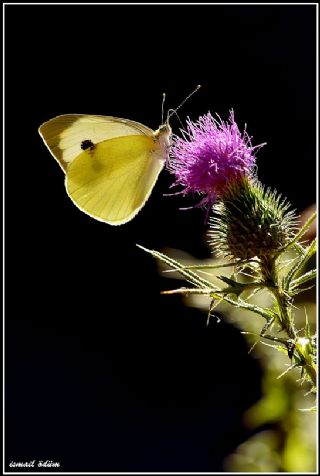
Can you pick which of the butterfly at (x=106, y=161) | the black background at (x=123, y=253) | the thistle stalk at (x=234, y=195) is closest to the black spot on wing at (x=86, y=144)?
the butterfly at (x=106, y=161)

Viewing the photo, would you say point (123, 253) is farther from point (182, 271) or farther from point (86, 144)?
point (182, 271)

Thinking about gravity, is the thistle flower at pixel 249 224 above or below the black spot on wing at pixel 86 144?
below

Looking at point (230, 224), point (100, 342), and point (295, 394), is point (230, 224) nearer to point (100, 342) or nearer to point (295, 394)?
point (295, 394)

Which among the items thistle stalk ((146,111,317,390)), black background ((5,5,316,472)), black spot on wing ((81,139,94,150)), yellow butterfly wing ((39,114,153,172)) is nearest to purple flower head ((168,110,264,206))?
thistle stalk ((146,111,317,390))

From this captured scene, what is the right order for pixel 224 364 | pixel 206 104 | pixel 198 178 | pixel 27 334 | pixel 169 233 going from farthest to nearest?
pixel 27 334 < pixel 224 364 < pixel 169 233 < pixel 206 104 < pixel 198 178

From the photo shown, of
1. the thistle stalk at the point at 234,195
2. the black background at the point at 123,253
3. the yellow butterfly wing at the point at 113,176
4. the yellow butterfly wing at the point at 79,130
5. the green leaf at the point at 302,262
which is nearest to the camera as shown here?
the green leaf at the point at 302,262

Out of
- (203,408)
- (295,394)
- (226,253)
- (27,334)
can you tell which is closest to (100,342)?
(27,334)

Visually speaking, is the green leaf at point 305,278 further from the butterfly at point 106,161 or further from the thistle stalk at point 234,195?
the butterfly at point 106,161
